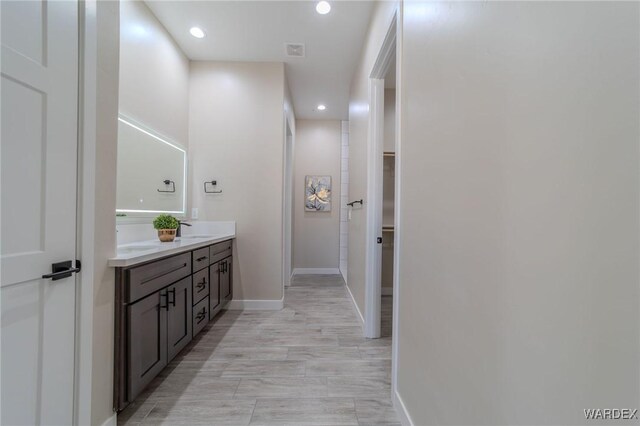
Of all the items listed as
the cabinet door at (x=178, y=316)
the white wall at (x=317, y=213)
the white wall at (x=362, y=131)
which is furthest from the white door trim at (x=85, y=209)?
the white wall at (x=317, y=213)

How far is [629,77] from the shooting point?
408 mm

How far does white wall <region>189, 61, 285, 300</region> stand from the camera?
9.70ft

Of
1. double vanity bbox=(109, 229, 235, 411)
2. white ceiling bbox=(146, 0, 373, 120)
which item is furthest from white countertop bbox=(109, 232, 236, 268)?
white ceiling bbox=(146, 0, 373, 120)

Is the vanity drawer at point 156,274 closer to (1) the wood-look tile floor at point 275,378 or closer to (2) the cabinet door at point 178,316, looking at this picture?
(2) the cabinet door at point 178,316

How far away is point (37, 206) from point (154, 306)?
811 mm

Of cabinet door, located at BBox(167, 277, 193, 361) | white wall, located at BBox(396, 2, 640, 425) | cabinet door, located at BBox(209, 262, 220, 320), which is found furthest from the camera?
cabinet door, located at BBox(209, 262, 220, 320)

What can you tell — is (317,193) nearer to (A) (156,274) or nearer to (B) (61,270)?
(A) (156,274)

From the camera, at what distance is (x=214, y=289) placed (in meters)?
2.44

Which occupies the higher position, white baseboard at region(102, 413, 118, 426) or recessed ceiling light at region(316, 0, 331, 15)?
recessed ceiling light at region(316, 0, 331, 15)

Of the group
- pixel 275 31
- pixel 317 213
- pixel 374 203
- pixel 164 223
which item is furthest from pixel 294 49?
pixel 317 213

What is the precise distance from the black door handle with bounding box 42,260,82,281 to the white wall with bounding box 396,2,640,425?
60.4 inches

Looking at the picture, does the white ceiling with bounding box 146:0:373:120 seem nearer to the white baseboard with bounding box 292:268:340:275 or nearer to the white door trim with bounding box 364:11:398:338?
the white door trim with bounding box 364:11:398:338

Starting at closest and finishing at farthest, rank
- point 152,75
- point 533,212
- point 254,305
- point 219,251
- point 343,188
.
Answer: point 533,212 → point 152,75 → point 219,251 → point 254,305 → point 343,188

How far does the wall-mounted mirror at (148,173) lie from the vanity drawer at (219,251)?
63 cm
